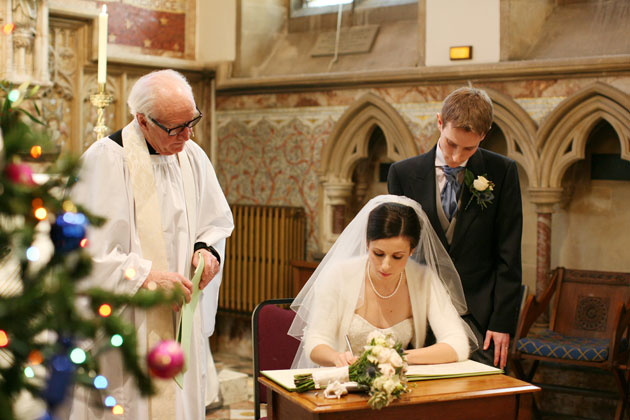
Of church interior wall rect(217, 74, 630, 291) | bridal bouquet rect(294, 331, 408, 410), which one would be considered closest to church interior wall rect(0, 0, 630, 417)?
church interior wall rect(217, 74, 630, 291)

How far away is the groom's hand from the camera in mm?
2998

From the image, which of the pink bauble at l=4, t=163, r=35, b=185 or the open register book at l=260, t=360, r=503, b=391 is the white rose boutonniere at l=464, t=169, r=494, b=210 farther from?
the pink bauble at l=4, t=163, r=35, b=185

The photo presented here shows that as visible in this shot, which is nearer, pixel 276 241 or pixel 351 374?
pixel 351 374

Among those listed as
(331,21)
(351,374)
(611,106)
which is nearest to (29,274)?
(351,374)

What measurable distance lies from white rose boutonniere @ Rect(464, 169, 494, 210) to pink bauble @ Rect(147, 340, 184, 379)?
2.38 m

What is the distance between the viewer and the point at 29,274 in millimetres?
714

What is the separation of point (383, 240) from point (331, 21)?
15.0 feet

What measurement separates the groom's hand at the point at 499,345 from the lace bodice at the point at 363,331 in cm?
29

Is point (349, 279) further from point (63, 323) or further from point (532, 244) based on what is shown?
point (532, 244)

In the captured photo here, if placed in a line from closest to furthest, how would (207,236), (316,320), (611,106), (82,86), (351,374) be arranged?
(351,374), (316,320), (207,236), (611,106), (82,86)

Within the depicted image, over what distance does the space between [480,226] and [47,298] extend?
2482 millimetres

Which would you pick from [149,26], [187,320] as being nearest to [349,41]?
[149,26]

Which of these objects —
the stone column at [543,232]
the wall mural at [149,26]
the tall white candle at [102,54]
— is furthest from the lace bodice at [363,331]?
the wall mural at [149,26]

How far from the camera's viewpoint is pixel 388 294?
2980 mm
